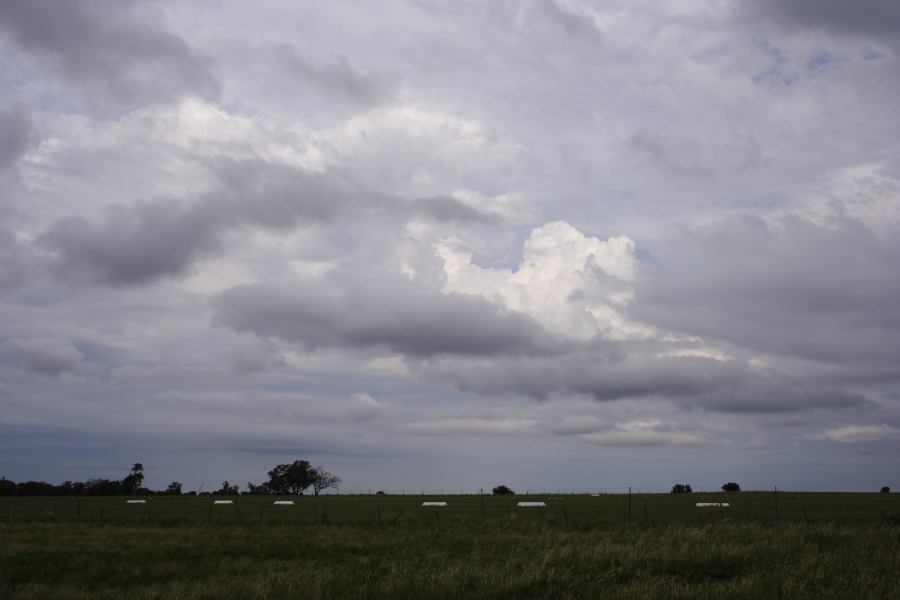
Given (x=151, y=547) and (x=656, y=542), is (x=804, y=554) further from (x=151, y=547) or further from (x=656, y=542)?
(x=151, y=547)

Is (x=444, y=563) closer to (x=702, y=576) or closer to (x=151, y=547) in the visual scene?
(x=702, y=576)

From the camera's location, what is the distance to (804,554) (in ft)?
87.5

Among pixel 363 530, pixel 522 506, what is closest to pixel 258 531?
pixel 363 530

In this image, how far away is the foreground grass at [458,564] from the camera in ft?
67.9

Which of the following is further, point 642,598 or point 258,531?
point 258,531

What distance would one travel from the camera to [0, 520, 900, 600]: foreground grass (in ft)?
67.9

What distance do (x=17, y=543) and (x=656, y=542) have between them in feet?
103

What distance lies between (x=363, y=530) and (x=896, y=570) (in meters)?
33.1

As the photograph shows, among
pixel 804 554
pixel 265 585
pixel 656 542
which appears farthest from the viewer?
pixel 656 542

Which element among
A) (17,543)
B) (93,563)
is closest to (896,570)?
(93,563)

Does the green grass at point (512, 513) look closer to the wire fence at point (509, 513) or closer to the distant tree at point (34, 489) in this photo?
the wire fence at point (509, 513)

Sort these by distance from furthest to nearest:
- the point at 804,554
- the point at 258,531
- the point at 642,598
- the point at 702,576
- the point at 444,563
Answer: the point at 258,531
the point at 444,563
the point at 804,554
the point at 702,576
the point at 642,598

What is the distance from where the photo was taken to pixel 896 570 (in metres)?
22.6

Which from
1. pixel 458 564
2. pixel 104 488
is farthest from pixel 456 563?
pixel 104 488
